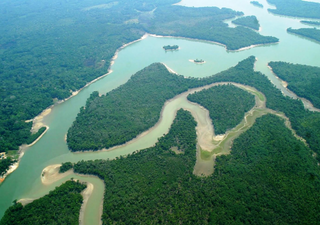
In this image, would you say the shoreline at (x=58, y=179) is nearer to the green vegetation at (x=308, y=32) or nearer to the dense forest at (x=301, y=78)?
the dense forest at (x=301, y=78)

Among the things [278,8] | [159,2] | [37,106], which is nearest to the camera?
[37,106]

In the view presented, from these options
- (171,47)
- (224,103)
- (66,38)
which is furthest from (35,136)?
(66,38)

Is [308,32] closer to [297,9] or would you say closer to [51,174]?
[297,9]

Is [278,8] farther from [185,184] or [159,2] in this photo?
[185,184]

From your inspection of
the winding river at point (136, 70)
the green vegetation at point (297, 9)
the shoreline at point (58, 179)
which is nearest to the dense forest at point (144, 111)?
the winding river at point (136, 70)

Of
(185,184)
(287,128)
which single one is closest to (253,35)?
(287,128)

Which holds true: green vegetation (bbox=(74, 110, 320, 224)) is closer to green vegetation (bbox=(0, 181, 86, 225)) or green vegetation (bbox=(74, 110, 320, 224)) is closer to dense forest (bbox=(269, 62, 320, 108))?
green vegetation (bbox=(0, 181, 86, 225))
